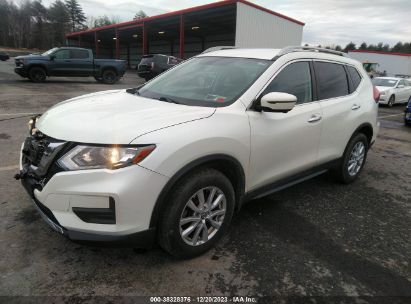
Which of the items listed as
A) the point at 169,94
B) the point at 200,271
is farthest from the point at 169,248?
the point at 169,94

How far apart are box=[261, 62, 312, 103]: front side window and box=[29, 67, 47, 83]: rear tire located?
1589cm

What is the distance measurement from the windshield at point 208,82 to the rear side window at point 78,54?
48.8 feet

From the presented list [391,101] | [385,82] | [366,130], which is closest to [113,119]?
[366,130]

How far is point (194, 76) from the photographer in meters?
3.68

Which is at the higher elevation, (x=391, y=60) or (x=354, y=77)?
(x=391, y=60)

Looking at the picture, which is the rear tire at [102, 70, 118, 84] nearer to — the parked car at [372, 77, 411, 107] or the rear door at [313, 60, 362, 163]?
the parked car at [372, 77, 411, 107]

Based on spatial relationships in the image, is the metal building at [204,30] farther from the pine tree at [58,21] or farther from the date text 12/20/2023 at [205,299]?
the pine tree at [58,21]

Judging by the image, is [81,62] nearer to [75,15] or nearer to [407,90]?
[407,90]

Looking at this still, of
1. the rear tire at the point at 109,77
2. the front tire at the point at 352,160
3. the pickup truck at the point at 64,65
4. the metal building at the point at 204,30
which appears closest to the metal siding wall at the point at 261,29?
the metal building at the point at 204,30

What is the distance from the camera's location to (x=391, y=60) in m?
50.1

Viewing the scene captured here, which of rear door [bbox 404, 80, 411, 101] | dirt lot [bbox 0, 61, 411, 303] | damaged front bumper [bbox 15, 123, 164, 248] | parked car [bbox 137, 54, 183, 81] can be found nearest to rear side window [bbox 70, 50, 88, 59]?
parked car [bbox 137, 54, 183, 81]

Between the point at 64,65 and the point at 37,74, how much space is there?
4.32 feet

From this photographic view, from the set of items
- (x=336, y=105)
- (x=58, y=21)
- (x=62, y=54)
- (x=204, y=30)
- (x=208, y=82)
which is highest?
(x=58, y=21)

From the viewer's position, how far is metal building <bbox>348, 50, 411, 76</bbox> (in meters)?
49.7
